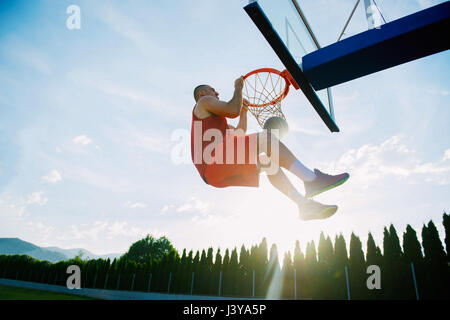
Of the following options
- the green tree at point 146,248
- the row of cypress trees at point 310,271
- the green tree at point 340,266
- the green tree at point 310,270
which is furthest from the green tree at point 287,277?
the green tree at point 146,248

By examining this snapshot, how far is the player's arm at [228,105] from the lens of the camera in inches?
104

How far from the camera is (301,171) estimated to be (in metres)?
2.77

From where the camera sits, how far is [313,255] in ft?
51.8

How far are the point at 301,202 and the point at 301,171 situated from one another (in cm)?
31

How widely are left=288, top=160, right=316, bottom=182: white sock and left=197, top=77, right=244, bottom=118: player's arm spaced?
0.76 metres

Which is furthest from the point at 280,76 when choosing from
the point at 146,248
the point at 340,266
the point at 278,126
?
the point at 146,248

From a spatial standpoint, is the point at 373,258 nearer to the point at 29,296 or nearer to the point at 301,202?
the point at 301,202

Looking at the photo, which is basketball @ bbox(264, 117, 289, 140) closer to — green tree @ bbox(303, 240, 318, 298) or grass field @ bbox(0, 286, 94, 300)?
green tree @ bbox(303, 240, 318, 298)

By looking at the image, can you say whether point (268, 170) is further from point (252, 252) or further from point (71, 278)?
point (71, 278)

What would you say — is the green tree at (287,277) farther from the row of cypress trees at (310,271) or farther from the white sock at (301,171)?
the white sock at (301,171)

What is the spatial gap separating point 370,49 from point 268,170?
8.54 feet

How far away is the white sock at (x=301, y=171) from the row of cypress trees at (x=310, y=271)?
41.4ft

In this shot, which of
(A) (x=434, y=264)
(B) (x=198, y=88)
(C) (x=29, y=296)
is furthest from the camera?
(C) (x=29, y=296)
